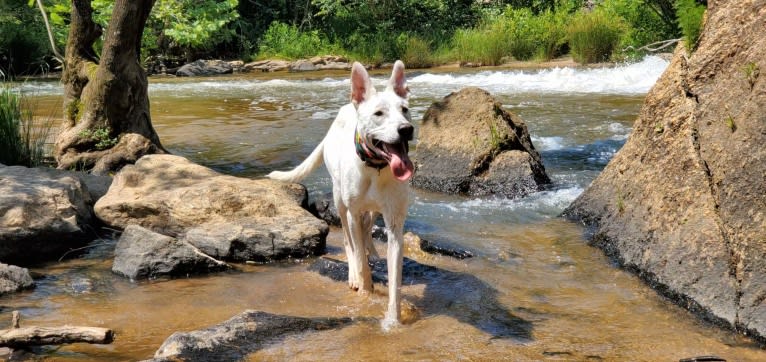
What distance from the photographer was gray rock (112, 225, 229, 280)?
19.1ft

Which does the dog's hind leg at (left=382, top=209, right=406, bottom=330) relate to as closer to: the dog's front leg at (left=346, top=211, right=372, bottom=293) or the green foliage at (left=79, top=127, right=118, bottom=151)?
the dog's front leg at (left=346, top=211, right=372, bottom=293)

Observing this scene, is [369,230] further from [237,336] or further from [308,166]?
[237,336]

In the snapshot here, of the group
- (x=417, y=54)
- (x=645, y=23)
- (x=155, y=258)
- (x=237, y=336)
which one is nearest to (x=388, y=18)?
(x=417, y=54)

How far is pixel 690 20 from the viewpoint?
6594 mm

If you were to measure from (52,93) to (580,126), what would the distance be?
52.0 ft

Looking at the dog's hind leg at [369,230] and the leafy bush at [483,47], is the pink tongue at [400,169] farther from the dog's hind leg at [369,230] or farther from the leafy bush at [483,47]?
the leafy bush at [483,47]

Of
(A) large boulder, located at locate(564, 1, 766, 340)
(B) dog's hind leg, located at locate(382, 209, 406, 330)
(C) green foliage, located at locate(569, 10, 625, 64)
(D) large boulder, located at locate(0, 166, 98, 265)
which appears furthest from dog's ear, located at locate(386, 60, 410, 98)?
(C) green foliage, located at locate(569, 10, 625, 64)

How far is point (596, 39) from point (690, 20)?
2162 cm

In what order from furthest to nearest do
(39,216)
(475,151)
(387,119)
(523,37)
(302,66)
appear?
(302,66) < (523,37) < (475,151) < (39,216) < (387,119)

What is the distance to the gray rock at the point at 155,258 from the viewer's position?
19.1 feet

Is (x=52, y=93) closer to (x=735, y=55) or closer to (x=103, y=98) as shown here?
(x=103, y=98)

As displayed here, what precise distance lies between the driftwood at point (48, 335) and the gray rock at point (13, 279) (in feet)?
4.42

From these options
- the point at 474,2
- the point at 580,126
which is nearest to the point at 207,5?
the point at 580,126

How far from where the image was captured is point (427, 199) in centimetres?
882
